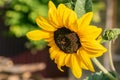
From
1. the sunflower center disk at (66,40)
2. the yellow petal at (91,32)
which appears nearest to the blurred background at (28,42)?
the sunflower center disk at (66,40)

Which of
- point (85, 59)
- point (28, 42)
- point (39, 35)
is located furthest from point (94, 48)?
point (28, 42)

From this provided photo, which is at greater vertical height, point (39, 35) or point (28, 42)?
point (39, 35)

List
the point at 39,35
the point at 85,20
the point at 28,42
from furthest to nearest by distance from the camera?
the point at 28,42 → the point at 39,35 → the point at 85,20

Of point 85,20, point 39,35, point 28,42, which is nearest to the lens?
point 85,20

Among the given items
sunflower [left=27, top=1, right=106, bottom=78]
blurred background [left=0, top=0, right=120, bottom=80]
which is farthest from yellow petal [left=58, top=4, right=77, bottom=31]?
blurred background [left=0, top=0, right=120, bottom=80]

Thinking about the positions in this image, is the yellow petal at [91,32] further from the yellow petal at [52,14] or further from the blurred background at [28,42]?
the blurred background at [28,42]

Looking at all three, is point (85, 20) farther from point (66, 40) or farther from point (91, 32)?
point (66, 40)

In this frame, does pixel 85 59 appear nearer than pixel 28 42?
Yes
